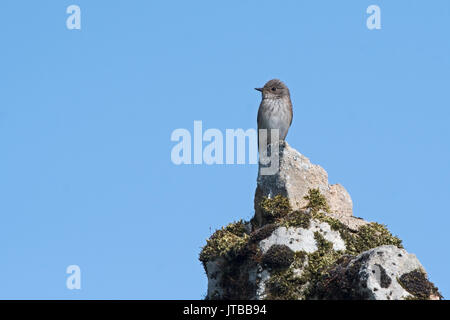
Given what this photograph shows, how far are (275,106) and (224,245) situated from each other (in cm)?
782

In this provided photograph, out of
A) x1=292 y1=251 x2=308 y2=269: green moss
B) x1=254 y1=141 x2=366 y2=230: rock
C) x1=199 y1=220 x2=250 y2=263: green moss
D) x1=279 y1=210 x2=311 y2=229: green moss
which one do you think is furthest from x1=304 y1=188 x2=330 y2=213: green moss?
x1=292 y1=251 x2=308 y2=269: green moss

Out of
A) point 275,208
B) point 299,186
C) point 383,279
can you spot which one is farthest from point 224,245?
point 383,279

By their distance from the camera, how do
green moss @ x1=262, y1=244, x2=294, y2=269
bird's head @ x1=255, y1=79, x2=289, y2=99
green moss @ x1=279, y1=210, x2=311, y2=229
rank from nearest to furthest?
green moss @ x1=262, y1=244, x2=294, y2=269 < green moss @ x1=279, y1=210, x2=311, y2=229 < bird's head @ x1=255, y1=79, x2=289, y2=99

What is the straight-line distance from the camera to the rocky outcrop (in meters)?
Result: 17.3

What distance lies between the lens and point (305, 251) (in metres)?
19.5

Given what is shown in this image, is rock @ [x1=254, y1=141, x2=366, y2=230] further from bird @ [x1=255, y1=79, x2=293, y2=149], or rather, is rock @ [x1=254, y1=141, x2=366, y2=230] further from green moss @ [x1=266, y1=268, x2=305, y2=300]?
bird @ [x1=255, y1=79, x2=293, y2=149]

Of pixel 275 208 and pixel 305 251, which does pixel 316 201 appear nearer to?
pixel 275 208

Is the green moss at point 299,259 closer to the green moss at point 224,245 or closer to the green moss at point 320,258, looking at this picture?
the green moss at point 320,258

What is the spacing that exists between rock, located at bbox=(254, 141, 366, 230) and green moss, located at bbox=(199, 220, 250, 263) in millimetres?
1270

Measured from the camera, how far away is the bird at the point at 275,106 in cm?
2694
